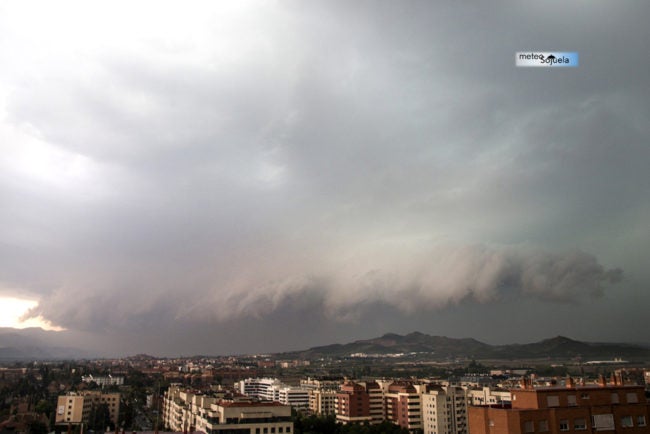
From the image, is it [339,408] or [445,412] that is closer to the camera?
[445,412]

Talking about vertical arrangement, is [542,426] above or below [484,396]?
above

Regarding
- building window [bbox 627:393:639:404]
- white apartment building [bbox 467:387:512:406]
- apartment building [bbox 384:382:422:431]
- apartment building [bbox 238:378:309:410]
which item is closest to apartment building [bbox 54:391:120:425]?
apartment building [bbox 238:378:309:410]

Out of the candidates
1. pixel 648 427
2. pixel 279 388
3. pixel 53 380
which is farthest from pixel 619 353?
pixel 648 427

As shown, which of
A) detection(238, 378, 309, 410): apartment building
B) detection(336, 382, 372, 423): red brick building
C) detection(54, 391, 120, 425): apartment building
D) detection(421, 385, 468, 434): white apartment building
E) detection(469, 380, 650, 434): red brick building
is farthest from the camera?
detection(238, 378, 309, 410): apartment building

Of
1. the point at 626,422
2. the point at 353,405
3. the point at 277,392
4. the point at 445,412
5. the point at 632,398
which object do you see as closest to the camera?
the point at 626,422

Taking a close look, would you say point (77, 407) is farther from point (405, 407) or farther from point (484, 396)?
point (484, 396)

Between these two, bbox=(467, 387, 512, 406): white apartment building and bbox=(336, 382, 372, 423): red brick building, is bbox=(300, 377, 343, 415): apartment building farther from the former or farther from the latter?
bbox=(467, 387, 512, 406): white apartment building

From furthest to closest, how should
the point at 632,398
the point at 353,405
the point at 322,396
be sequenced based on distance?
the point at 322,396, the point at 353,405, the point at 632,398

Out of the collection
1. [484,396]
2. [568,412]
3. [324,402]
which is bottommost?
[324,402]

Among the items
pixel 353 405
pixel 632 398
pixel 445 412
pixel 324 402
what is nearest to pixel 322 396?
pixel 324 402
